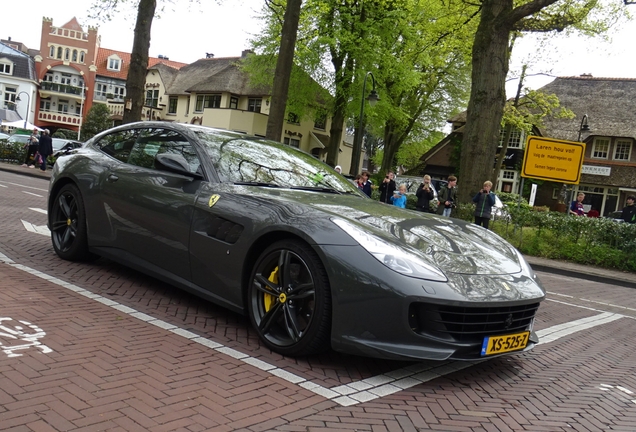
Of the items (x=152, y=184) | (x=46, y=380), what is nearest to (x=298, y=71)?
(x=152, y=184)

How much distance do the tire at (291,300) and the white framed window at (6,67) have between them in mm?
74082

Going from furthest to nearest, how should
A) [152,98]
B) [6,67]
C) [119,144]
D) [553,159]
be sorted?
[6,67] → [152,98] → [553,159] → [119,144]

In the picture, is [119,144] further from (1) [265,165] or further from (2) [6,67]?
(2) [6,67]

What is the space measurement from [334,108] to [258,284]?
1100 inches

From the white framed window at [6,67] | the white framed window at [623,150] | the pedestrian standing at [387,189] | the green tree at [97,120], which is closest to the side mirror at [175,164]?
the pedestrian standing at [387,189]

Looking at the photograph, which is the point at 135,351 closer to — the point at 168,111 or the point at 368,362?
the point at 368,362

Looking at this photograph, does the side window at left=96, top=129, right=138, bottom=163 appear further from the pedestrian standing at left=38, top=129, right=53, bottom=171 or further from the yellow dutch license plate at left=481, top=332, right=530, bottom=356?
the pedestrian standing at left=38, top=129, right=53, bottom=171

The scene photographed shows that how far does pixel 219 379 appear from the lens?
3391mm

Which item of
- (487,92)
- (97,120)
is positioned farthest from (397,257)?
(97,120)

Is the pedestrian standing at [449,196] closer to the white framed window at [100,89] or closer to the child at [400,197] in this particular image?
the child at [400,197]

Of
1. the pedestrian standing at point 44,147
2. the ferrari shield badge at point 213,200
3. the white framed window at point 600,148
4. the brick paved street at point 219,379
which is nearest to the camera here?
the brick paved street at point 219,379

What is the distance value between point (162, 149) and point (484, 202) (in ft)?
33.9

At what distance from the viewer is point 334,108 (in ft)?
103

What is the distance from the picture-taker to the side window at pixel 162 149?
4762 millimetres
